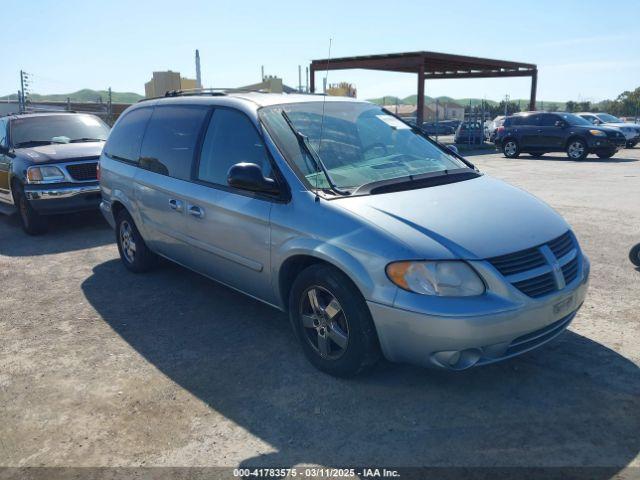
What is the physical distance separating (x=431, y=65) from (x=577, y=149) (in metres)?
10.3

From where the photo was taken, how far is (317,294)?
3510 mm

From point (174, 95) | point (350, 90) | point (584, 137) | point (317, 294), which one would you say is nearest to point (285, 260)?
point (317, 294)

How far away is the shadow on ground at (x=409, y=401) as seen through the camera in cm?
280

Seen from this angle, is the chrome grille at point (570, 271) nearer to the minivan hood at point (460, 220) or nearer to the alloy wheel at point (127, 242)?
the minivan hood at point (460, 220)

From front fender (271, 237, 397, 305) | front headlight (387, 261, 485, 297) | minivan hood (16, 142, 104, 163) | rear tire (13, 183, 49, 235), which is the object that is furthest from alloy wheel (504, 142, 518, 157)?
front headlight (387, 261, 485, 297)

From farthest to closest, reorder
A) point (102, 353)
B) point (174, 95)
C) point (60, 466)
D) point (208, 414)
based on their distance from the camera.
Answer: point (174, 95) < point (102, 353) < point (208, 414) < point (60, 466)

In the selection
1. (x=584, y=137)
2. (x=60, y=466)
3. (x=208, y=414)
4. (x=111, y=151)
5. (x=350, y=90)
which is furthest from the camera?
(x=350, y=90)

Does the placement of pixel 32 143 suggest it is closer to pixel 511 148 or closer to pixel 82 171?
pixel 82 171

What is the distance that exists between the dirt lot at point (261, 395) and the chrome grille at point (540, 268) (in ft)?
2.15

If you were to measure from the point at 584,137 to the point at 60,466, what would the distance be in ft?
63.2

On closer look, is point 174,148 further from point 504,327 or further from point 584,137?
point 584,137

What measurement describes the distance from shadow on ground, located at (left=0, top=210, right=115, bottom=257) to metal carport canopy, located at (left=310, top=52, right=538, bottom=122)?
1535 cm

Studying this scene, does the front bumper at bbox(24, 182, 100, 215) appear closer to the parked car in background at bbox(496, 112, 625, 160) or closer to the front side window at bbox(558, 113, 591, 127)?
the parked car in background at bbox(496, 112, 625, 160)

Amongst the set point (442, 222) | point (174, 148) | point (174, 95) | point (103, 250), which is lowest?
point (103, 250)
